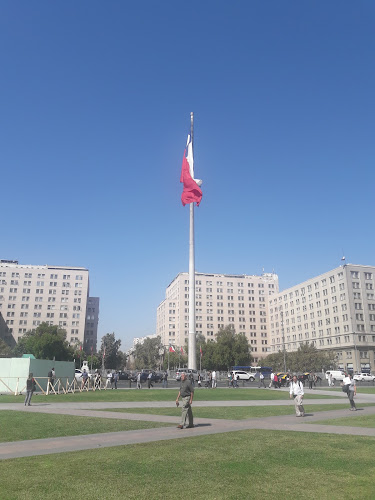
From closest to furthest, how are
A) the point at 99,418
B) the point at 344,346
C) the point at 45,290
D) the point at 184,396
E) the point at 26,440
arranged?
1. the point at 26,440
2. the point at 184,396
3. the point at 99,418
4. the point at 344,346
5. the point at 45,290

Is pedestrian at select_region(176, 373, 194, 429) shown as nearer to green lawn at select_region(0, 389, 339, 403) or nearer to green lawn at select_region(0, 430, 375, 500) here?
green lawn at select_region(0, 430, 375, 500)

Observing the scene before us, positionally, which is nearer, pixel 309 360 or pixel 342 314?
pixel 309 360

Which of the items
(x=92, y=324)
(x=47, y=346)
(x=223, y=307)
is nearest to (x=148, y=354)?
(x=92, y=324)

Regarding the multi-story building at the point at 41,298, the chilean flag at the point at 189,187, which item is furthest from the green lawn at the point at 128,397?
the multi-story building at the point at 41,298

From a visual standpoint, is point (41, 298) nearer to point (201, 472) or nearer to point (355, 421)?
point (355, 421)

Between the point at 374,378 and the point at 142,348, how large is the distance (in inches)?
3940

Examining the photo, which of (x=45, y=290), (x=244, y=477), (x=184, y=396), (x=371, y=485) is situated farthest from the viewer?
(x=45, y=290)

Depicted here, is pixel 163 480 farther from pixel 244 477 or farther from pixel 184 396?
pixel 184 396

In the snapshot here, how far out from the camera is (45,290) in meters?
140

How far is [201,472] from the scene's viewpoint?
7.28 metres

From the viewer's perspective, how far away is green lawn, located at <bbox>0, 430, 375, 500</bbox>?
20.1 ft

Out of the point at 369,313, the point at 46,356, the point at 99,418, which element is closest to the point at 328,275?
the point at 369,313

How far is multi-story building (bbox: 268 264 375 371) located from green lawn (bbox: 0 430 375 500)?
97345 millimetres

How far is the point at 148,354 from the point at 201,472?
14713 cm
